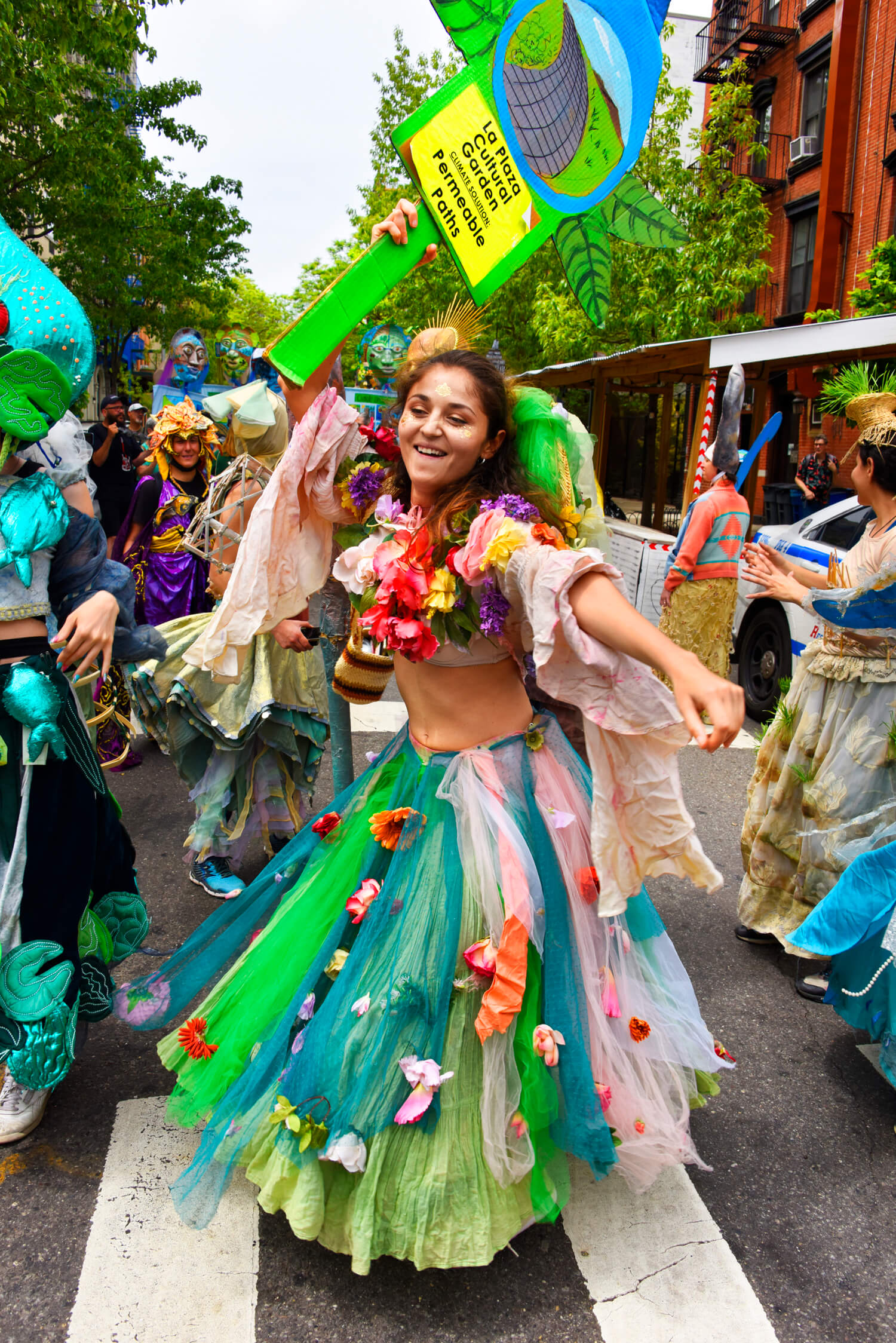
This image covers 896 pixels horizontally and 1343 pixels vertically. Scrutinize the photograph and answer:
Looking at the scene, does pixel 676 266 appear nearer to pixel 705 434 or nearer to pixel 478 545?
pixel 705 434

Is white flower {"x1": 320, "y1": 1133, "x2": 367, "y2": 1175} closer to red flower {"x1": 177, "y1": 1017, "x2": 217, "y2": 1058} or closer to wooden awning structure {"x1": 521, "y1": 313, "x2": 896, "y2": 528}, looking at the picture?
red flower {"x1": 177, "y1": 1017, "x2": 217, "y2": 1058}

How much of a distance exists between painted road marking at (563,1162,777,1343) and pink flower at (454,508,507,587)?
157 centimetres

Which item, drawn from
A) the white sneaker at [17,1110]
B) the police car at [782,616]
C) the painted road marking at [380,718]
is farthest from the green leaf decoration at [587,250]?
the police car at [782,616]

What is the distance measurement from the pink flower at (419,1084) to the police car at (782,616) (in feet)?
17.2

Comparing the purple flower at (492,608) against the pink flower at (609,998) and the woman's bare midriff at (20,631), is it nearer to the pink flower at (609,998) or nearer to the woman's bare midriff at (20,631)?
the pink flower at (609,998)

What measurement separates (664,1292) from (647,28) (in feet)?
9.73

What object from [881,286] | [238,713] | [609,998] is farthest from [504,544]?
[881,286]

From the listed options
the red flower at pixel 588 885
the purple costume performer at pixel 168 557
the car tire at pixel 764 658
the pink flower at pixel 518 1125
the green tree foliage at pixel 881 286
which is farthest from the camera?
the green tree foliage at pixel 881 286

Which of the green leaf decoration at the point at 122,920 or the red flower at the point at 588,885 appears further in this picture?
the green leaf decoration at the point at 122,920

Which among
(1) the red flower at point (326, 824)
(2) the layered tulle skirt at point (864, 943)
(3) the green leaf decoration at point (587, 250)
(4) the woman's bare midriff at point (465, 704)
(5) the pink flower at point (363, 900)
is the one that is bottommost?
(2) the layered tulle skirt at point (864, 943)

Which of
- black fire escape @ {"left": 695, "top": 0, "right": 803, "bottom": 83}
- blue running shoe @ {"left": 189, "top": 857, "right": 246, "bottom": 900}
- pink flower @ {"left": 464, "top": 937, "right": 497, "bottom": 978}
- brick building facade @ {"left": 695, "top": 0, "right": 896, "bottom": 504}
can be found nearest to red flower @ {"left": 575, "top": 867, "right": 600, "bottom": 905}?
pink flower @ {"left": 464, "top": 937, "right": 497, "bottom": 978}

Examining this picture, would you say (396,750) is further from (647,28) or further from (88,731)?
(647,28)

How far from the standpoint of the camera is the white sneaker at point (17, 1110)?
8.80 ft

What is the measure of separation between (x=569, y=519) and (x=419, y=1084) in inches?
54.3
